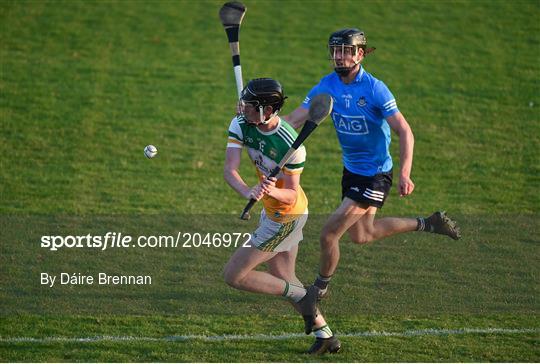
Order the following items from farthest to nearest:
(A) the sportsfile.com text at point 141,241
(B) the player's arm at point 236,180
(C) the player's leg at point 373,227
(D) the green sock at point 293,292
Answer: (A) the sportsfile.com text at point 141,241 < (C) the player's leg at point 373,227 < (D) the green sock at point 293,292 < (B) the player's arm at point 236,180

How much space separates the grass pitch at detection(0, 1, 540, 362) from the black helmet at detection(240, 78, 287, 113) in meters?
2.22

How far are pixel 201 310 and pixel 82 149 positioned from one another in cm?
602

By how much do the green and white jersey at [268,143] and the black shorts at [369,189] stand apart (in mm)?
1408

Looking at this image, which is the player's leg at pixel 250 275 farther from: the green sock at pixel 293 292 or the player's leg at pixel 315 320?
the player's leg at pixel 315 320

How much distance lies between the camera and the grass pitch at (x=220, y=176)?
30.0 feet

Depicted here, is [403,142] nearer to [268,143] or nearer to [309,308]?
[268,143]

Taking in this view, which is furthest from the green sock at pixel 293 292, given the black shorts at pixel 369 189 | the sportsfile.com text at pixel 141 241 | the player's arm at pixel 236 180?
the sportsfile.com text at pixel 141 241

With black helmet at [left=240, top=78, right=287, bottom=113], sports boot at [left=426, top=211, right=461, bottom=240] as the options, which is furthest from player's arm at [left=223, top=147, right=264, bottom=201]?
sports boot at [left=426, top=211, right=461, bottom=240]

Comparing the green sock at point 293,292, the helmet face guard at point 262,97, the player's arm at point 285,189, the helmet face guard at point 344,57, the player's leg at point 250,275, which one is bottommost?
the green sock at point 293,292

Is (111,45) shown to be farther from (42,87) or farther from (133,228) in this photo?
(133,228)

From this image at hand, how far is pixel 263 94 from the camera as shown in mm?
7977

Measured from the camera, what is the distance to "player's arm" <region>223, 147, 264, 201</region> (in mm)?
7766

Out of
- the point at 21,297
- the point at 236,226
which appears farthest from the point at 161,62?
the point at 21,297

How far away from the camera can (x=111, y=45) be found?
1891 cm
